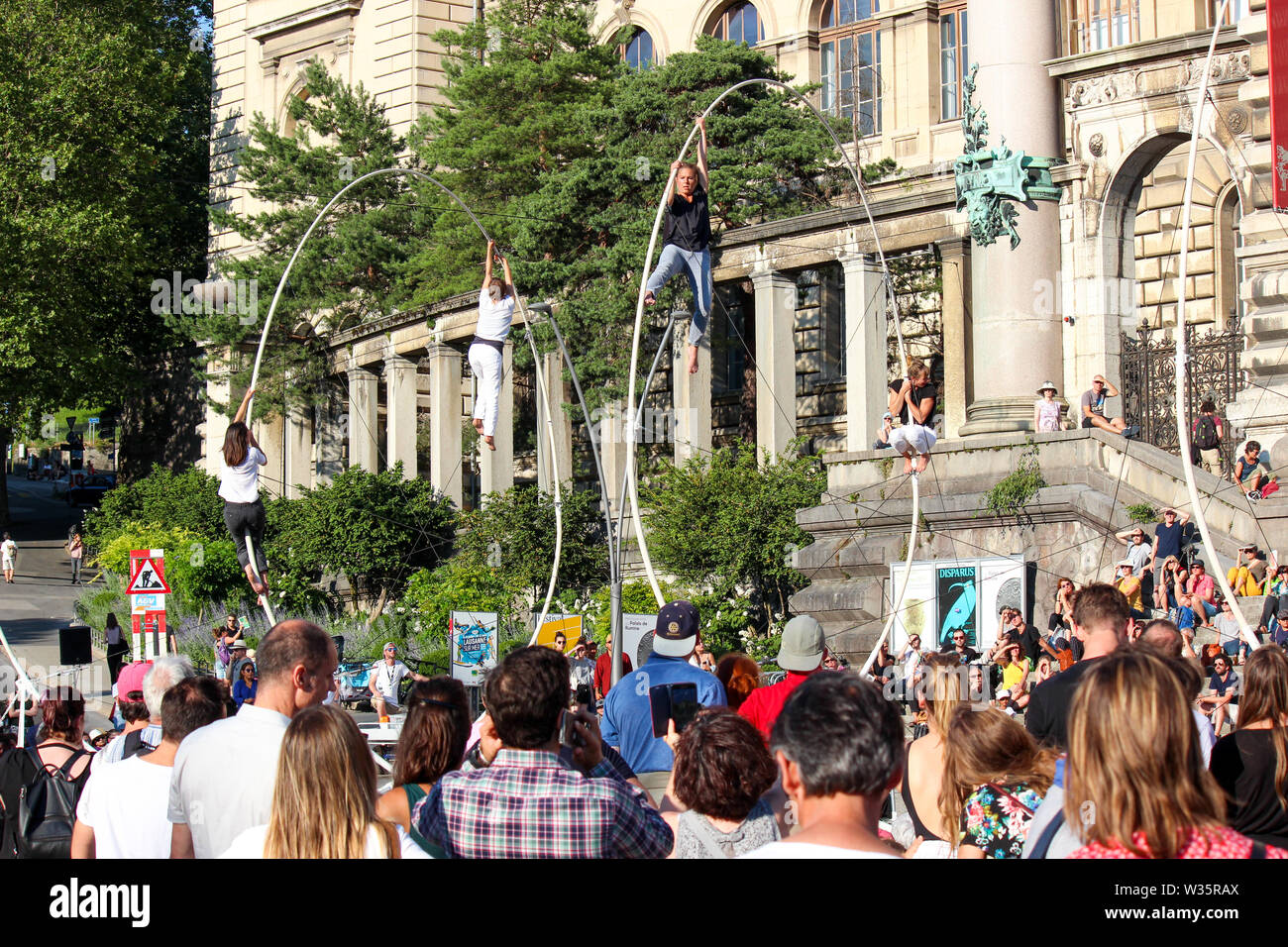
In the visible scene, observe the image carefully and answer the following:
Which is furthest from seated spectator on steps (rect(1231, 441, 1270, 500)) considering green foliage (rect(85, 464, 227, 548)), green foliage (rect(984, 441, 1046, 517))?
green foliage (rect(85, 464, 227, 548))

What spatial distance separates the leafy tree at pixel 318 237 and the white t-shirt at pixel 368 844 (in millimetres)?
42869

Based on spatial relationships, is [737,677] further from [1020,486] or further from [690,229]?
[1020,486]

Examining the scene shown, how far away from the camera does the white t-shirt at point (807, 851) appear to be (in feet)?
14.4

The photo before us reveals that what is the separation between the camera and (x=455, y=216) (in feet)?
147

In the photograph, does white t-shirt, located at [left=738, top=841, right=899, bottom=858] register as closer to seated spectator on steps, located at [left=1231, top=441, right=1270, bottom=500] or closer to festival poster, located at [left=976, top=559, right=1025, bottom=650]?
seated spectator on steps, located at [left=1231, top=441, right=1270, bottom=500]

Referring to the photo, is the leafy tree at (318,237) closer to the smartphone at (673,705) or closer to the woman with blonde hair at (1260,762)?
the smartphone at (673,705)

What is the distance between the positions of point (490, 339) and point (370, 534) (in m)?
17.9

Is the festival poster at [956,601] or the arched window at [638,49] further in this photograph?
the arched window at [638,49]

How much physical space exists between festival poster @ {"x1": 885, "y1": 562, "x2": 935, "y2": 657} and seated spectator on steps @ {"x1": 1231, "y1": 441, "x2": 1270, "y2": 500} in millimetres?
4568

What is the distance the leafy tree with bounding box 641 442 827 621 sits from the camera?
30.3 meters

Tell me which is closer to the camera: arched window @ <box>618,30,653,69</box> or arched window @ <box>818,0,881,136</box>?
arched window @ <box>818,0,881,136</box>

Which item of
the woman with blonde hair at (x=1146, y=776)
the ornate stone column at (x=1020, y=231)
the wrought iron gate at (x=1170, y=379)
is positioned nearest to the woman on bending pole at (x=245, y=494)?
the ornate stone column at (x=1020, y=231)

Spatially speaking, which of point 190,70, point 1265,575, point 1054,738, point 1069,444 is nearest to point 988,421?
point 1069,444

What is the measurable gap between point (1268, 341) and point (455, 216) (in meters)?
26.0
